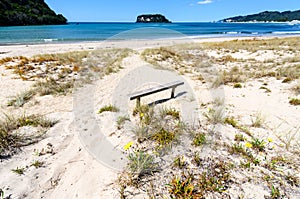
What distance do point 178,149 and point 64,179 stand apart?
161 cm

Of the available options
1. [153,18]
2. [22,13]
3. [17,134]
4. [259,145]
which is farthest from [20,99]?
[153,18]

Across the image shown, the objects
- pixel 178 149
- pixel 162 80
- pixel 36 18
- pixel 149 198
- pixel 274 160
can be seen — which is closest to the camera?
pixel 149 198

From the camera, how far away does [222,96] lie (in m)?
5.12

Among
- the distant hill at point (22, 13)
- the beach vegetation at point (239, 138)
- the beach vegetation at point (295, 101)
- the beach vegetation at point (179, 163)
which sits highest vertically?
the distant hill at point (22, 13)

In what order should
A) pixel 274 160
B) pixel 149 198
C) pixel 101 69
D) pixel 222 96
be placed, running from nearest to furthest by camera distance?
pixel 149 198 → pixel 274 160 → pixel 222 96 → pixel 101 69

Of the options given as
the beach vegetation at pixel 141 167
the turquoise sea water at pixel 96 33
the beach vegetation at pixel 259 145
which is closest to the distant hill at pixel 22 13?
the turquoise sea water at pixel 96 33

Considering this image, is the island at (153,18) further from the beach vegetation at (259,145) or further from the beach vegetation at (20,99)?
the beach vegetation at (259,145)

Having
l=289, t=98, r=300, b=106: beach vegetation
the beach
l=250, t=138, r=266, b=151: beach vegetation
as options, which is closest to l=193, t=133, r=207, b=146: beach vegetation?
the beach


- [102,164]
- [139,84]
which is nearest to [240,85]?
[139,84]

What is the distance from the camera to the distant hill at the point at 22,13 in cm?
6288

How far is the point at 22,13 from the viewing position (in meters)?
68.1

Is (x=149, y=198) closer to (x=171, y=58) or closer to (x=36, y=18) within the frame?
(x=171, y=58)

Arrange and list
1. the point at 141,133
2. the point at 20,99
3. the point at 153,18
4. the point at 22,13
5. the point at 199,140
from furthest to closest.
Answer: the point at 153,18
the point at 22,13
the point at 20,99
the point at 141,133
the point at 199,140

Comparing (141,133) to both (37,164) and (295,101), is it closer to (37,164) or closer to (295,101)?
(37,164)
